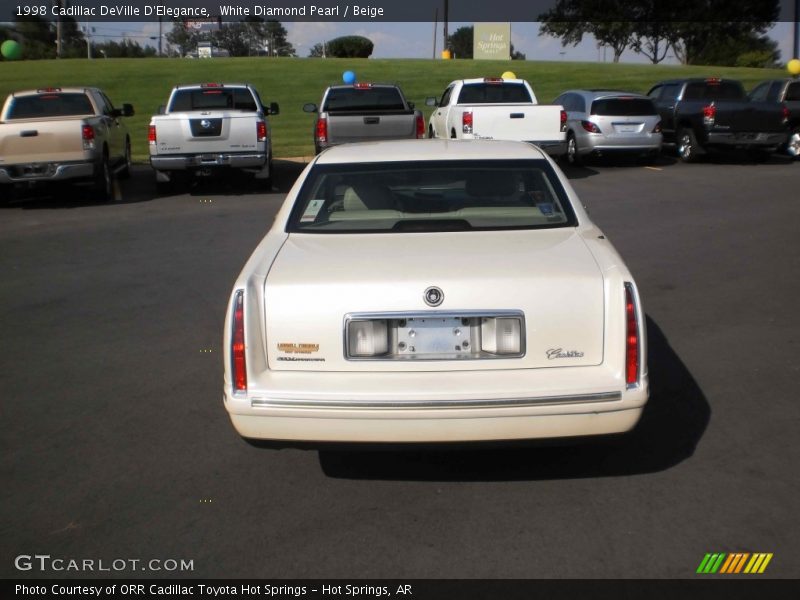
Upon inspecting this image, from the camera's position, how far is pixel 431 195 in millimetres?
5684

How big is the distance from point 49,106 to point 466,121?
7.50 meters

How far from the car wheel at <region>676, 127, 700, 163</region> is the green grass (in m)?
15.9

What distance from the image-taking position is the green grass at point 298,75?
4178 centimetres

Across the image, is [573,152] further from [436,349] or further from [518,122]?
[436,349]

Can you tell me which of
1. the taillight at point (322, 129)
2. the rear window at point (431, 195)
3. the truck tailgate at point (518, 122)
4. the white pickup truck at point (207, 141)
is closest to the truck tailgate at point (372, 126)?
the taillight at point (322, 129)

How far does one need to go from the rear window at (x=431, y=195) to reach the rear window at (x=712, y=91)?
18.0 meters

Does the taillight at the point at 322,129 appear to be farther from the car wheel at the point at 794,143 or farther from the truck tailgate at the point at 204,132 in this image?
the car wheel at the point at 794,143

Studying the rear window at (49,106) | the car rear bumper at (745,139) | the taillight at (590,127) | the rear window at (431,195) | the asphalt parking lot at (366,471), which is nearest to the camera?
the asphalt parking lot at (366,471)

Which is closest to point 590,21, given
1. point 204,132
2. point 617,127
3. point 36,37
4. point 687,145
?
point 687,145

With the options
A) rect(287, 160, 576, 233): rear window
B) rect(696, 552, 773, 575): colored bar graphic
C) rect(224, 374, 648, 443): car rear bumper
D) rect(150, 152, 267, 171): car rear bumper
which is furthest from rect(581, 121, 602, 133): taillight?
rect(696, 552, 773, 575): colored bar graphic

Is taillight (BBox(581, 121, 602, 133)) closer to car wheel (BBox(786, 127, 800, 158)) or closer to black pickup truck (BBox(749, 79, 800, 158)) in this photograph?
black pickup truck (BBox(749, 79, 800, 158))

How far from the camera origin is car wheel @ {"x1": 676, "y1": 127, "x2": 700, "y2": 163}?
20.8 meters
